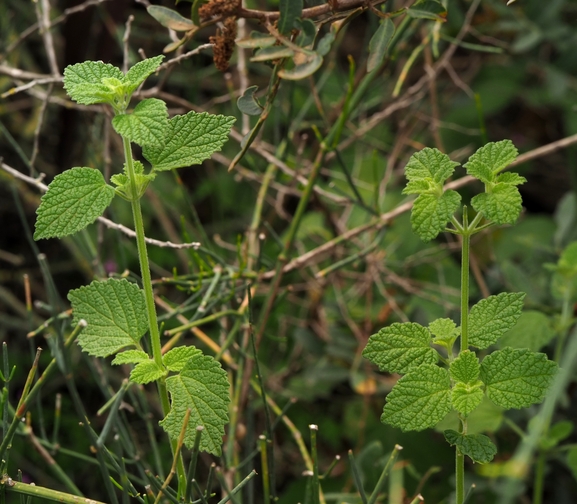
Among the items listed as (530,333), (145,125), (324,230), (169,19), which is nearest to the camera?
(145,125)

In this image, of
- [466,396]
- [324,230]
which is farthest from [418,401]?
[324,230]

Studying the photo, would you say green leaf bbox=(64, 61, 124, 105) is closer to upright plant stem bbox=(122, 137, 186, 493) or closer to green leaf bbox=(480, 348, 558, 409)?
upright plant stem bbox=(122, 137, 186, 493)

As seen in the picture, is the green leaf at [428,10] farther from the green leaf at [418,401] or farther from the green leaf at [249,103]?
the green leaf at [418,401]

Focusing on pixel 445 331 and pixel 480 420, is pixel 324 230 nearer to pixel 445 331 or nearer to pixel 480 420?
pixel 480 420

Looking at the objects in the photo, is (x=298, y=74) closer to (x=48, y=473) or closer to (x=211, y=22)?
(x=211, y=22)

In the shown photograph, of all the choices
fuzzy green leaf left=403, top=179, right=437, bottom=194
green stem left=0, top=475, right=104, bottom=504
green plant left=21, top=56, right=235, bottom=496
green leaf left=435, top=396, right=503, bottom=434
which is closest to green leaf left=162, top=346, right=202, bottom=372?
green plant left=21, top=56, right=235, bottom=496

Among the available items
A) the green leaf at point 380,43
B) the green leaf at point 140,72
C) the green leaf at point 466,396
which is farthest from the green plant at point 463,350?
the green leaf at point 140,72

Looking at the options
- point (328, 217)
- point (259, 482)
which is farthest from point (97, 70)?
point (259, 482)
